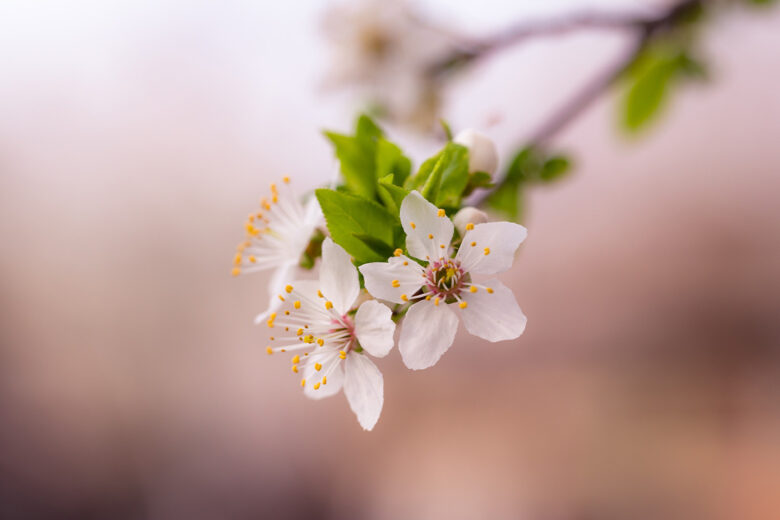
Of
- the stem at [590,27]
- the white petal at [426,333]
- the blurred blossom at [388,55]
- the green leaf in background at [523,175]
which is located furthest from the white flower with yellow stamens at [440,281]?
the blurred blossom at [388,55]

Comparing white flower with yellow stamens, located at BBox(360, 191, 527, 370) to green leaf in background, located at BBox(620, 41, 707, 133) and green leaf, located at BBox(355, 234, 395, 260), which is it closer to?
green leaf, located at BBox(355, 234, 395, 260)

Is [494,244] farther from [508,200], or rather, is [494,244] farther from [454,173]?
[508,200]

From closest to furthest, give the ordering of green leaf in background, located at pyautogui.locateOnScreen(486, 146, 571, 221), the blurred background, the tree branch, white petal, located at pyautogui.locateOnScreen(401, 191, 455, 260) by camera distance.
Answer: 1. white petal, located at pyautogui.locateOnScreen(401, 191, 455, 260)
2. green leaf in background, located at pyautogui.locateOnScreen(486, 146, 571, 221)
3. the tree branch
4. the blurred background

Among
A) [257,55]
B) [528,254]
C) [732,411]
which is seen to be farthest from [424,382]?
[257,55]

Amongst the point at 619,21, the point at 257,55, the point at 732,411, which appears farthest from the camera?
the point at 257,55

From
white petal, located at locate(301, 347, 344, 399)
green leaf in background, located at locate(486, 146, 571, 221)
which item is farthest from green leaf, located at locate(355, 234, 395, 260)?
green leaf in background, located at locate(486, 146, 571, 221)

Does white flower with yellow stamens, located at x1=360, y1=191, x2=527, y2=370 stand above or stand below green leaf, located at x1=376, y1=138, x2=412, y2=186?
below

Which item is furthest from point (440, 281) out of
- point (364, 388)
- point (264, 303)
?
point (264, 303)

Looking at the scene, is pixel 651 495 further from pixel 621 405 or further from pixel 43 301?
pixel 43 301
